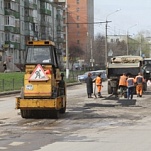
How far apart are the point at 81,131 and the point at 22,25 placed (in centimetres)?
8066

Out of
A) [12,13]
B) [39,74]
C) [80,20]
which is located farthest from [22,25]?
[39,74]

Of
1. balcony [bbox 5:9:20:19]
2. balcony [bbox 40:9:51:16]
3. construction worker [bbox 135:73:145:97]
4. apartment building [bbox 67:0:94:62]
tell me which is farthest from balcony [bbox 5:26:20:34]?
apartment building [bbox 67:0:94:62]

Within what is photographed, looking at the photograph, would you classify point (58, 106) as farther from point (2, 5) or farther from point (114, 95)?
point (2, 5)

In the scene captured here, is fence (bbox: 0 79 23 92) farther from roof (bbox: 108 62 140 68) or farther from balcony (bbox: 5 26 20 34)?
balcony (bbox: 5 26 20 34)

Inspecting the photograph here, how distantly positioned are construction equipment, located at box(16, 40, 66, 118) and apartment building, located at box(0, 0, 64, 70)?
2401 inches

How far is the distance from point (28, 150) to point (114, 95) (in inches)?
849

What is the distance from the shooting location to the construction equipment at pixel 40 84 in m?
18.1

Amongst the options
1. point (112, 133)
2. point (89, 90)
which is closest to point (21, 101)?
point (112, 133)

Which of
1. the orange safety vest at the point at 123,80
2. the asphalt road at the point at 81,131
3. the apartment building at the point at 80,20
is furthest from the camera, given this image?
the apartment building at the point at 80,20

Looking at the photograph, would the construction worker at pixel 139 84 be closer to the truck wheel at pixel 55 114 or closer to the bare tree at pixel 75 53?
the truck wheel at pixel 55 114

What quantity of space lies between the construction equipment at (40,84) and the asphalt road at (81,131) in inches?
21.1

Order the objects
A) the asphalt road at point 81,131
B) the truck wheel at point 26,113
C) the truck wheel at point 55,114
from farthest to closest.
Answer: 1. the truck wheel at point 26,113
2. the truck wheel at point 55,114
3. the asphalt road at point 81,131

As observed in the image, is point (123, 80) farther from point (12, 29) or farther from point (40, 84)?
point (12, 29)

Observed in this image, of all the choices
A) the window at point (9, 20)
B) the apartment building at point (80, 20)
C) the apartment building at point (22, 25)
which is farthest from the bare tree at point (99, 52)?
the window at point (9, 20)
